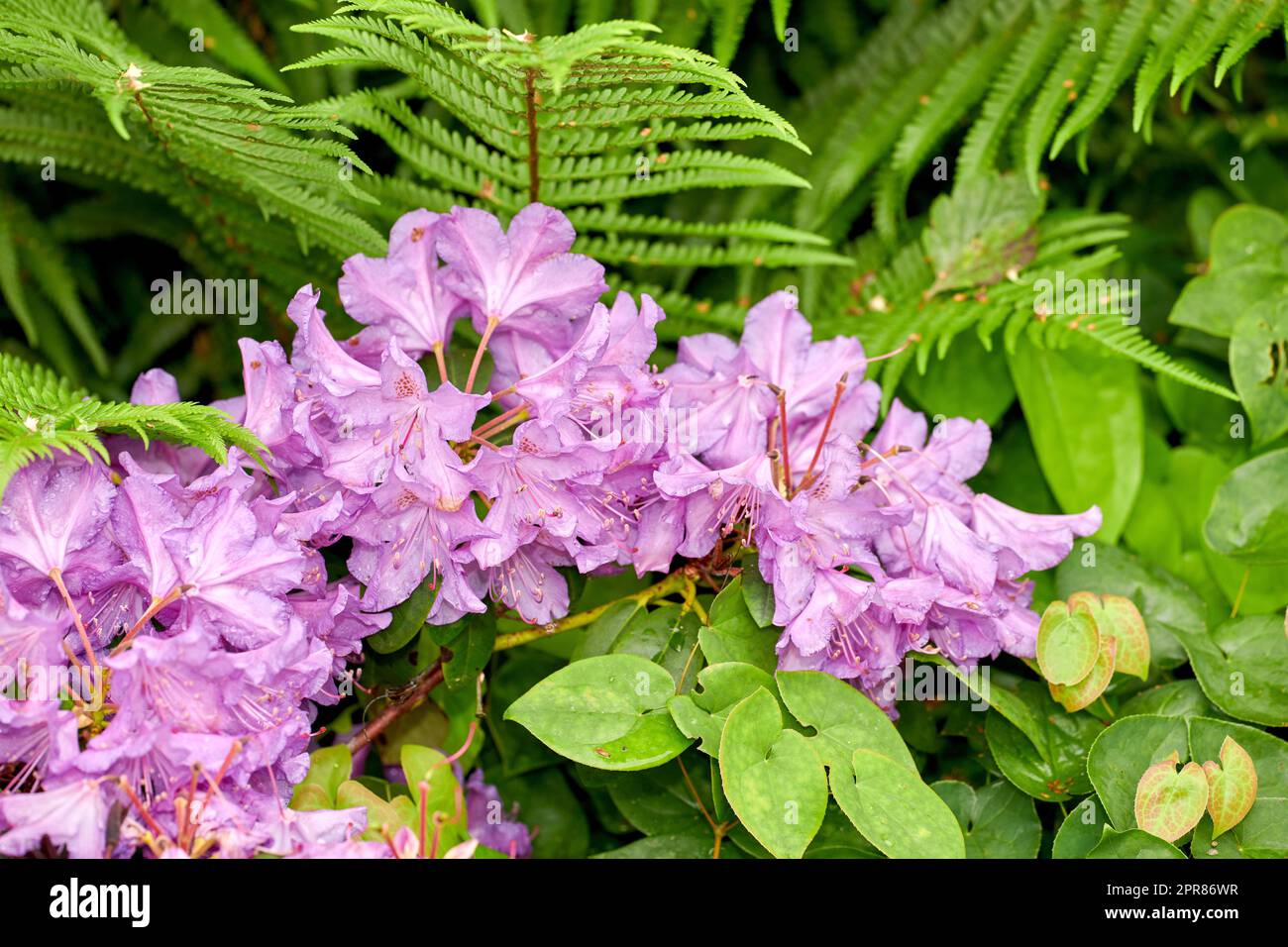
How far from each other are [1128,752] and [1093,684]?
10 centimetres

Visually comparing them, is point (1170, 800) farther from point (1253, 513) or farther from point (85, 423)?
point (85, 423)

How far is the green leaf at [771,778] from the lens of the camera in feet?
4.18

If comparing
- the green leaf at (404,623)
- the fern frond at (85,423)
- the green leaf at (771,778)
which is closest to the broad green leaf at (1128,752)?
the green leaf at (771,778)

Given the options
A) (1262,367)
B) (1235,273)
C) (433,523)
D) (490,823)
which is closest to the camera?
(433,523)

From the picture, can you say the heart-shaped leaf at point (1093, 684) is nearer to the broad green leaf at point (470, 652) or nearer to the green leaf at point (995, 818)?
the green leaf at point (995, 818)

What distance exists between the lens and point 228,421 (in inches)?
51.9

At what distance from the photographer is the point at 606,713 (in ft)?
4.54

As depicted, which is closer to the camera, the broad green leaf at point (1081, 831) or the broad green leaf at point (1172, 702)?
the broad green leaf at point (1081, 831)

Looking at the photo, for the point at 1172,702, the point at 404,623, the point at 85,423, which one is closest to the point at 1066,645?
the point at 1172,702

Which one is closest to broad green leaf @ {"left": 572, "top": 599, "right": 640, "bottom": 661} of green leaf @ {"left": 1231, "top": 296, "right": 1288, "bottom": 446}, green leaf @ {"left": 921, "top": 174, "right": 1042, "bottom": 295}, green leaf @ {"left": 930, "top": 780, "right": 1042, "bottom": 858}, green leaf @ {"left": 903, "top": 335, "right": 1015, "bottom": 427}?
green leaf @ {"left": 930, "top": 780, "right": 1042, "bottom": 858}
